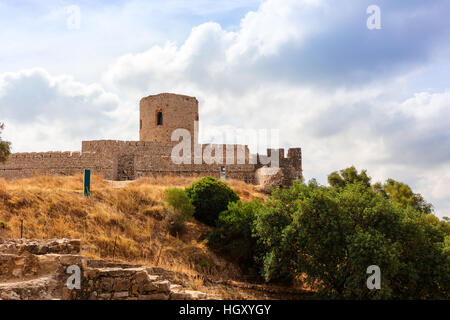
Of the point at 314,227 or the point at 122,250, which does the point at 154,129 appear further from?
the point at 314,227

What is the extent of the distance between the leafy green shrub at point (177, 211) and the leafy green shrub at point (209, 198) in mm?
672

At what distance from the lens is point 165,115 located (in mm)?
26750

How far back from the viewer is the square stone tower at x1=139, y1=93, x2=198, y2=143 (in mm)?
26797

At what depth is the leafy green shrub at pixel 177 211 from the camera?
1484 centimetres

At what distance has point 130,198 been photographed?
53.2 ft

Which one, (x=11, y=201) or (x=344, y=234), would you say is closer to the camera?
(x=344, y=234)

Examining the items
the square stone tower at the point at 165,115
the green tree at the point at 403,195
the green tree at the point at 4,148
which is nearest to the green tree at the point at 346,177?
the green tree at the point at 403,195

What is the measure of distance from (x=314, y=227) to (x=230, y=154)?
13407 millimetres

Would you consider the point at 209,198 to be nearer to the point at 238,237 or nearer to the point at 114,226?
the point at 238,237

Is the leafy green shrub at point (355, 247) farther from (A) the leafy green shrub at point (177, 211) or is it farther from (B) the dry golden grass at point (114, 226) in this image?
(A) the leafy green shrub at point (177, 211)

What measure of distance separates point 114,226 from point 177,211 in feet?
8.33
